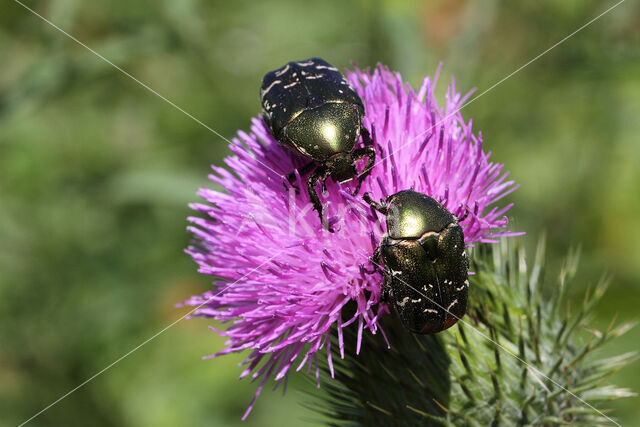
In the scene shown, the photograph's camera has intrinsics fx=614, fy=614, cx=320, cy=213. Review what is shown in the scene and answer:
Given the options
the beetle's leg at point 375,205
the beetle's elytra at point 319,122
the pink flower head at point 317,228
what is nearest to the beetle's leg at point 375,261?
the pink flower head at point 317,228

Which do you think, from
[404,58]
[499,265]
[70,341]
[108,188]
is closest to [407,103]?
[499,265]

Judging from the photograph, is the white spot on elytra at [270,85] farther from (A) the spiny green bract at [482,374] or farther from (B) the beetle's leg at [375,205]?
(A) the spiny green bract at [482,374]

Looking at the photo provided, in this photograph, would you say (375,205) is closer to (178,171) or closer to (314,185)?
(314,185)

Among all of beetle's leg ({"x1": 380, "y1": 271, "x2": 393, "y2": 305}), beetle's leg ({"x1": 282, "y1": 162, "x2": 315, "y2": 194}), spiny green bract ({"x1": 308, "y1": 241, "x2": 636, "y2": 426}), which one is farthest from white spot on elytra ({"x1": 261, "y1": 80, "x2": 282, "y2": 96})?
spiny green bract ({"x1": 308, "y1": 241, "x2": 636, "y2": 426})

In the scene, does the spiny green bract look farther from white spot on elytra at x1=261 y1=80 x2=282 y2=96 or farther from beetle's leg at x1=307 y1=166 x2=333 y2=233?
white spot on elytra at x1=261 y1=80 x2=282 y2=96

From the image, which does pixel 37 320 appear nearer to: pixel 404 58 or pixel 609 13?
pixel 404 58

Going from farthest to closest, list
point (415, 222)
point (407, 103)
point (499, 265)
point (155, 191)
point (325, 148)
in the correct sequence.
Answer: point (155, 191)
point (499, 265)
point (407, 103)
point (325, 148)
point (415, 222)
